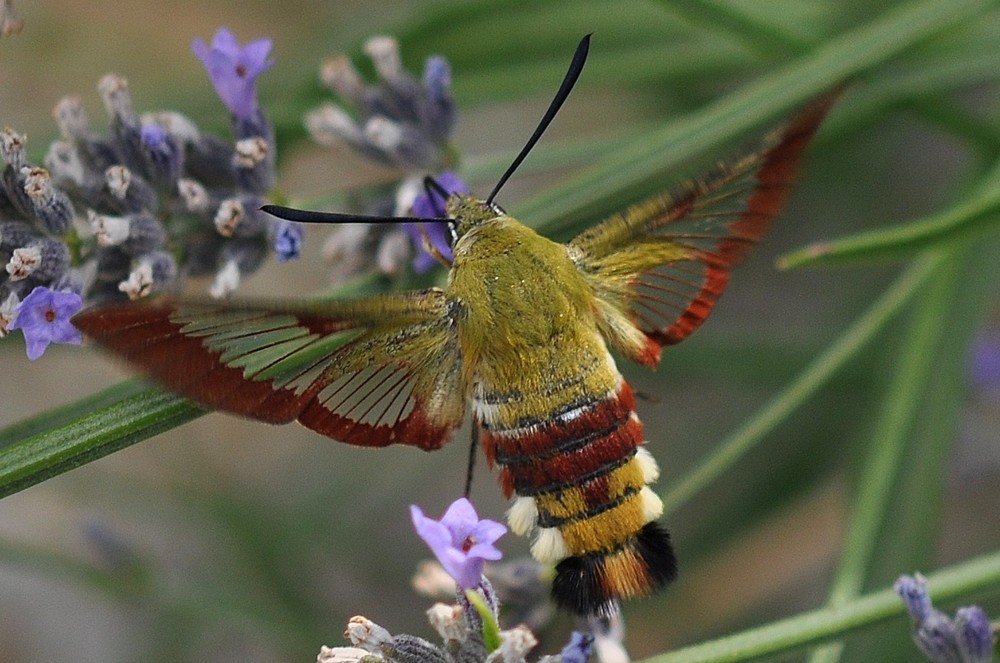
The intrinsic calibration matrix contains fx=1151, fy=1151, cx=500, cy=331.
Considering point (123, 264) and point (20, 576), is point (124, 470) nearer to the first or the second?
point (20, 576)

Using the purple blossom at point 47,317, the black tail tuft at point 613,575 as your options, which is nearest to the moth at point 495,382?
the black tail tuft at point 613,575

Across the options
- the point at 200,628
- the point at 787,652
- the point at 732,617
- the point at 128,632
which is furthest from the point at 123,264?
the point at 128,632

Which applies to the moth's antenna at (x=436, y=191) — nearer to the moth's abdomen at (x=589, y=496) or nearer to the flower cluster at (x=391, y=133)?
the flower cluster at (x=391, y=133)

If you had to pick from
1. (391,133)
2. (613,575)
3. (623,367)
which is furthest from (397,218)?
(623,367)

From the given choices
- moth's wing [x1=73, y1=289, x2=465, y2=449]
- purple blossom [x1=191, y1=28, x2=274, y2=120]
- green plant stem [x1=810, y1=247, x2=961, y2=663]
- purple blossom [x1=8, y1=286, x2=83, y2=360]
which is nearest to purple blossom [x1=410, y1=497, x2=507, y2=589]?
moth's wing [x1=73, y1=289, x2=465, y2=449]

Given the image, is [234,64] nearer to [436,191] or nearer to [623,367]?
[436,191]
